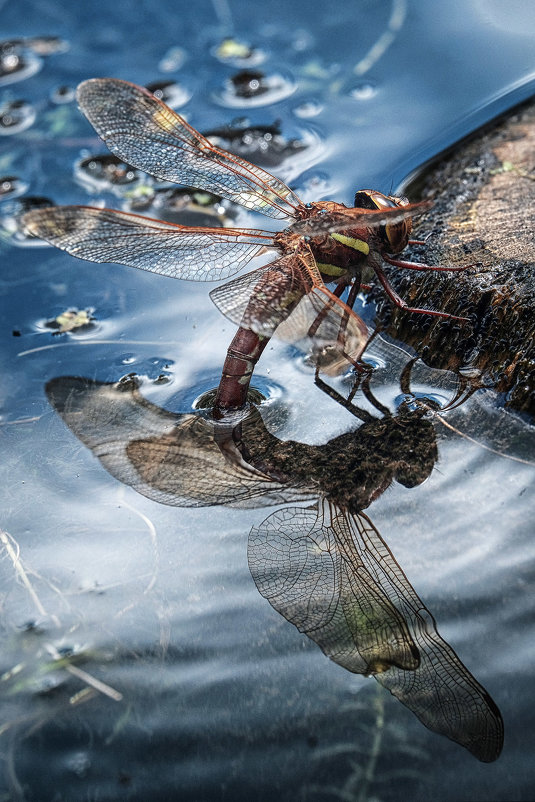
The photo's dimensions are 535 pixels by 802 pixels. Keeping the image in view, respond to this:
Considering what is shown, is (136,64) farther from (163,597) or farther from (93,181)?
(163,597)

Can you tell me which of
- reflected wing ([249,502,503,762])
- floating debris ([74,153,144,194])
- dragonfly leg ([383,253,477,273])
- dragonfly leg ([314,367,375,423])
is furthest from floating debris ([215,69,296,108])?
reflected wing ([249,502,503,762])

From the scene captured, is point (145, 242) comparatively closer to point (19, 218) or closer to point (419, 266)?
point (419, 266)

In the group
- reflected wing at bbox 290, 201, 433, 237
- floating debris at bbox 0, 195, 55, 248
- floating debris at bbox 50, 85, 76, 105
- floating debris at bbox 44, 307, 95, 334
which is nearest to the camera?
reflected wing at bbox 290, 201, 433, 237

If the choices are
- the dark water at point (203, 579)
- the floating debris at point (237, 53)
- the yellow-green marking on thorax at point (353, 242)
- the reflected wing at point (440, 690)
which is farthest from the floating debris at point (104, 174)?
the reflected wing at point (440, 690)

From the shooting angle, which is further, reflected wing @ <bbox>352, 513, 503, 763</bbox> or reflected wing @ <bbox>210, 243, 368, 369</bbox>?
reflected wing @ <bbox>210, 243, 368, 369</bbox>

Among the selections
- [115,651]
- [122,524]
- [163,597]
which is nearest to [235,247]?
[122,524]

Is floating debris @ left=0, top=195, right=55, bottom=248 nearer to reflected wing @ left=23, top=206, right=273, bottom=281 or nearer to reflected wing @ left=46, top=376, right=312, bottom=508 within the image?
reflected wing @ left=23, top=206, right=273, bottom=281

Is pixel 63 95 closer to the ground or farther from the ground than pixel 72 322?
farther from the ground

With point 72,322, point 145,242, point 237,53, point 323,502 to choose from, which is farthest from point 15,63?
point 323,502
